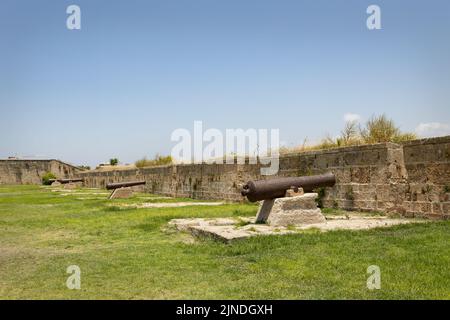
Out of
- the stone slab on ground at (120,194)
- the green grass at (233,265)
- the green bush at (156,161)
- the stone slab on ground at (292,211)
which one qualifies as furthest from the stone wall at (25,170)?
the green grass at (233,265)

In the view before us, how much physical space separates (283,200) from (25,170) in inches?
2395

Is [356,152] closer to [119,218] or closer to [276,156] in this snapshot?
[276,156]

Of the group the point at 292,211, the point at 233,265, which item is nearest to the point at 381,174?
the point at 292,211

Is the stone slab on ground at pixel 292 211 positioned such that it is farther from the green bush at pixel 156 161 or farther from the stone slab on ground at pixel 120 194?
the green bush at pixel 156 161

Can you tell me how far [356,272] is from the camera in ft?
16.2

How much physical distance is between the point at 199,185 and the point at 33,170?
1944 inches

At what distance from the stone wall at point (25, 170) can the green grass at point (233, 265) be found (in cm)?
5800

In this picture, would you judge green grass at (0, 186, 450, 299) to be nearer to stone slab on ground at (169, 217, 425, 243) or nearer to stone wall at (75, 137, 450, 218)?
stone slab on ground at (169, 217, 425, 243)

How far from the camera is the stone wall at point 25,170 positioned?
203ft

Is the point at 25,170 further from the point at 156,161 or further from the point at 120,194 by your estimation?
the point at 120,194

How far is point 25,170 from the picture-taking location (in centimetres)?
6278
